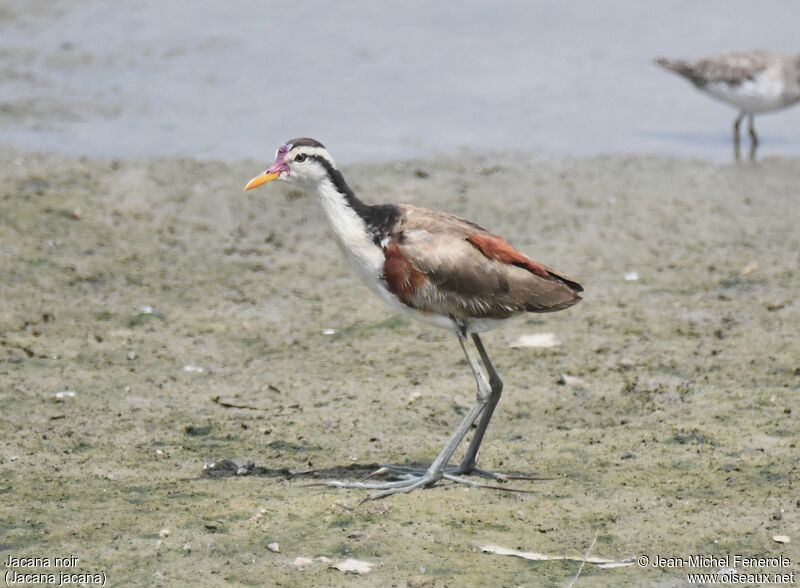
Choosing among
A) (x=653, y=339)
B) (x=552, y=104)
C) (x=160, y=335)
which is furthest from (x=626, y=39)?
(x=160, y=335)

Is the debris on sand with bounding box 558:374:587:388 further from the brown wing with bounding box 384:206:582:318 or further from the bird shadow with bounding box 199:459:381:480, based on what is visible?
the bird shadow with bounding box 199:459:381:480

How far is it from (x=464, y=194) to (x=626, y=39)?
5137 mm

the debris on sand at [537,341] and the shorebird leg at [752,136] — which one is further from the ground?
the shorebird leg at [752,136]

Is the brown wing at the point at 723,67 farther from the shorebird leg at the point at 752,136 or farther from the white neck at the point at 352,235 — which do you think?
the white neck at the point at 352,235

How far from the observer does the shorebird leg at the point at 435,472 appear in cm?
629

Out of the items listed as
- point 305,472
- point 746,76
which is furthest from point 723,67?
point 305,472

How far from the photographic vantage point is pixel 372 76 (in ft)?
46.1

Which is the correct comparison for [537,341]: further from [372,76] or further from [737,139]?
[372,76]

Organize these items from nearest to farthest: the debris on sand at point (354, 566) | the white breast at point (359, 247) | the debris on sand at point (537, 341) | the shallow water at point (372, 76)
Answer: the debris on sand at point (354, 566), the white breast at point (359, 247), the debris on sand at point (537, 341), the shallow water at point (372, 76)

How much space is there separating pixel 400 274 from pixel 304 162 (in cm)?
77

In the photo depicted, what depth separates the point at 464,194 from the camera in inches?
434

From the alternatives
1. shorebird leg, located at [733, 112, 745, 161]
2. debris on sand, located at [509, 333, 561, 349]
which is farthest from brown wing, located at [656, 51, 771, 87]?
debris on sand, located at [509, 333, 561, 349]

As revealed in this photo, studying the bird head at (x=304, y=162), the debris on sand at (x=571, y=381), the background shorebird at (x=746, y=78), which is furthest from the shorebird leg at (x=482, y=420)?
the background shorebird at (x=746, y=78)

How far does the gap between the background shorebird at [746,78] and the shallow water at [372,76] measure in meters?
0.37
